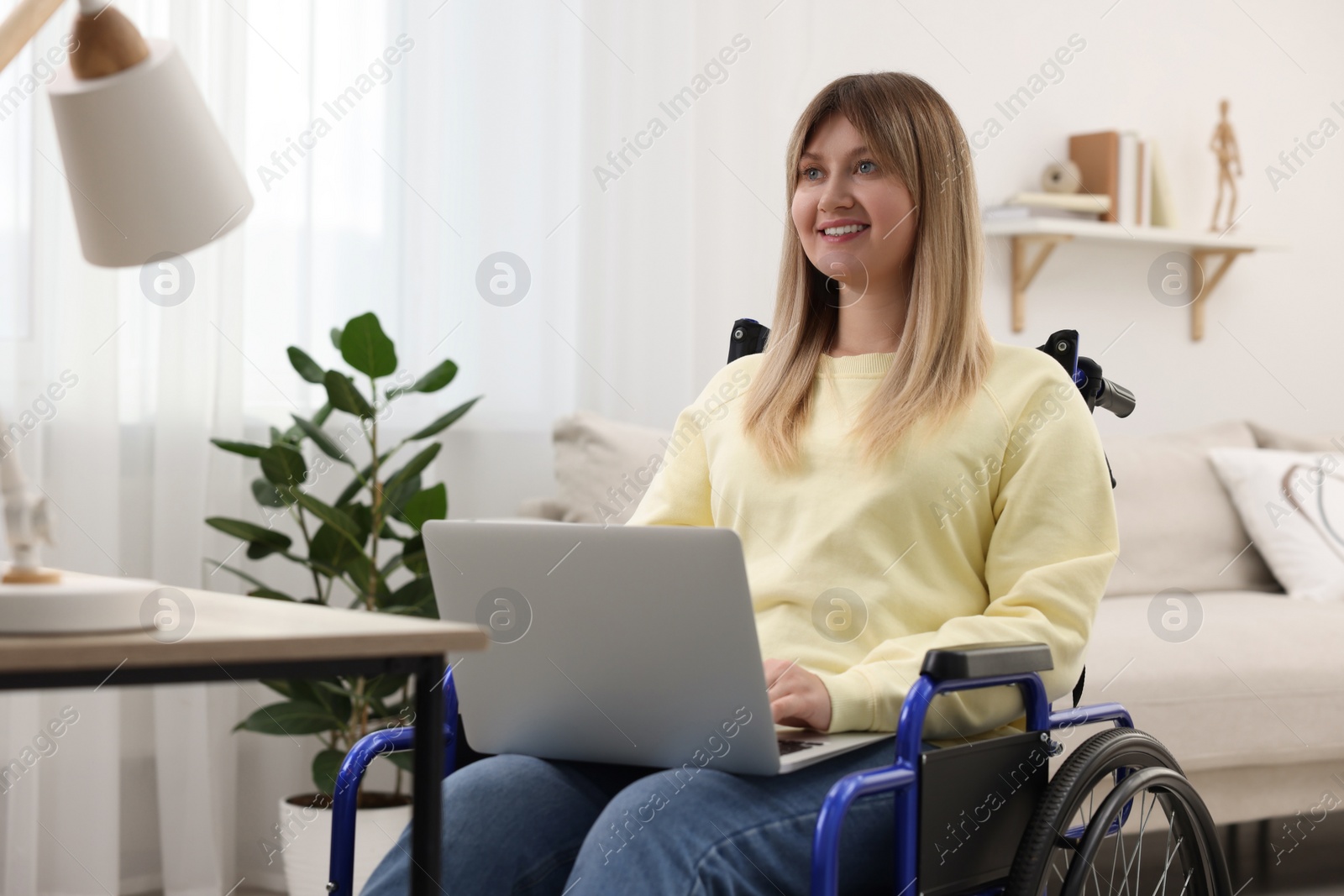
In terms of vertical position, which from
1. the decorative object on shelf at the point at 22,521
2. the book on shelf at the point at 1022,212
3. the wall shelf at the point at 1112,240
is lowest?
the decorative object on shelf at the point at 22,521

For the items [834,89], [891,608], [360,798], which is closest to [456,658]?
[891,608]

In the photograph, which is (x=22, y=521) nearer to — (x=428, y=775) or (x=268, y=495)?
(x=428, y=775)

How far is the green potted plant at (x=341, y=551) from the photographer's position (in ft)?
6.97

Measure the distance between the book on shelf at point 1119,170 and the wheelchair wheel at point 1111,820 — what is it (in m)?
2.29

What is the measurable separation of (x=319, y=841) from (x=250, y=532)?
1.63ft

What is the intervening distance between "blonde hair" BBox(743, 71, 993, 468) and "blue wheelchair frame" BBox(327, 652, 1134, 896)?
0.30 m

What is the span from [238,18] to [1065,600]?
1820mm

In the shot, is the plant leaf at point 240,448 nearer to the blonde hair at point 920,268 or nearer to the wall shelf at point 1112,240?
the blonde hair at point 920,268

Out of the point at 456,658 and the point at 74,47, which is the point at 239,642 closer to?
the point at 74,47

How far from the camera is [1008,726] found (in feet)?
4.09

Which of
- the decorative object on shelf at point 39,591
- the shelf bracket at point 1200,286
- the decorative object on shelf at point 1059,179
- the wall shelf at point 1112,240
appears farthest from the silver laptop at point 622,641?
the shelf bracket at point 1200,286

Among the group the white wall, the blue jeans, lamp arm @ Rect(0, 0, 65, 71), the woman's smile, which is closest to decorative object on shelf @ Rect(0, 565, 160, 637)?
lamp arm @ Rect(0, 0, 65, 71)

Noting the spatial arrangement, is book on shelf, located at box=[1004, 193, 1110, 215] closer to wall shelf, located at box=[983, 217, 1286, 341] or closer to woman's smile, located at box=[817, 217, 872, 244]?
wall shelf, located at box=[983, 217, 1286, 341]

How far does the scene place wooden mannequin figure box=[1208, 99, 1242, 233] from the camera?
358cm
